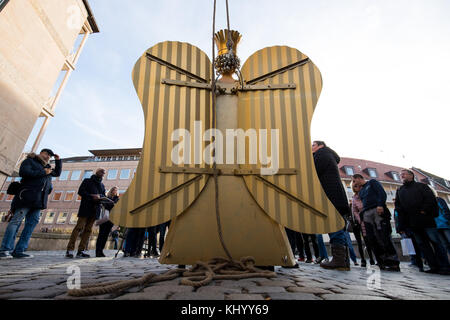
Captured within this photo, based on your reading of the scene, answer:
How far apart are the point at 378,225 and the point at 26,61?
42.1 feet

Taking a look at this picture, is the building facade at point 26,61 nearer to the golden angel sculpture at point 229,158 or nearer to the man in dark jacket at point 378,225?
the golden angel sculpture at point 229,158

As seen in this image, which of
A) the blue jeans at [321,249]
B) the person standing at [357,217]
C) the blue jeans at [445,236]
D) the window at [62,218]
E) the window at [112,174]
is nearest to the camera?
the blue jeans at [445,236]

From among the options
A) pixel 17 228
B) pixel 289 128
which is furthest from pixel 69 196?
pixel 289 128

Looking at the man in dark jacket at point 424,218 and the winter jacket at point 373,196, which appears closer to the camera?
the man in dark jacket at point 424,218

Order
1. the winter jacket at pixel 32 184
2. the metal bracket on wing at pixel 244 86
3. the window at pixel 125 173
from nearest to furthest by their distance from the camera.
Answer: the metal bracket on wing at pixel 244 86 → the winter jacket at pixel 32 184 → the window at pixel 125 173

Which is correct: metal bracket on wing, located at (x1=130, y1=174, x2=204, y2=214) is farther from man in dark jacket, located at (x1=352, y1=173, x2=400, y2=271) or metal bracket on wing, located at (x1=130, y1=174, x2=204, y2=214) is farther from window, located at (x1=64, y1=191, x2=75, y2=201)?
window, located at (x1=64, y1=191, x2=75, y2=201)

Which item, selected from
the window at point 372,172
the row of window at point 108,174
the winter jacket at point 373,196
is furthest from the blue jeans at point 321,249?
the row of window at point 108,174

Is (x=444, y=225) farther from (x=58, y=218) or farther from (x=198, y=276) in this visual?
(x=58, y=218)

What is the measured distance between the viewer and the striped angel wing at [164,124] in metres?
1.88

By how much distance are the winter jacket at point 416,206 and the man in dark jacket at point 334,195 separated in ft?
5.77

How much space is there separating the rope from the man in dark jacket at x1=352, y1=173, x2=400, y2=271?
3250mm

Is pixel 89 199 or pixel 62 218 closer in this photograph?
pixel 89 199

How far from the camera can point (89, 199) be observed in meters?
4.75

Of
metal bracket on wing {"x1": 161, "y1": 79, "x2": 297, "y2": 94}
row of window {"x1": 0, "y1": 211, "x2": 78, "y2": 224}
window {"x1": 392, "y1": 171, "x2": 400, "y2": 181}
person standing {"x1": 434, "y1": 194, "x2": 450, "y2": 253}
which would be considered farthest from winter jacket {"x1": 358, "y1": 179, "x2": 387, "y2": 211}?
row of window {"x1": 0, "y1": 211, "x2": 78, "y2": 224}
